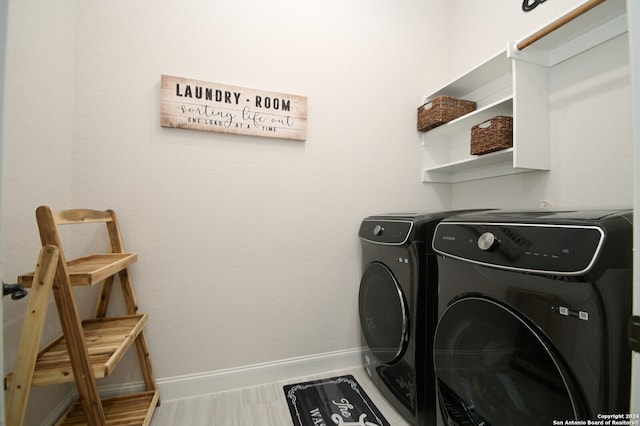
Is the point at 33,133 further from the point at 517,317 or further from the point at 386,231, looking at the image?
the point at 517,317

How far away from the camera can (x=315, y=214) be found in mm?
1601

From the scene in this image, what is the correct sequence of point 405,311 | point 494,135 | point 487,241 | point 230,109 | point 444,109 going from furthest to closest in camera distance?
1. point 444,109
2. point 230,109
3. point 494,135
4. point 405,311
5. point 487,241

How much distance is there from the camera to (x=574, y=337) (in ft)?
1.91

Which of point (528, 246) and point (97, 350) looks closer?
point (528, 246)

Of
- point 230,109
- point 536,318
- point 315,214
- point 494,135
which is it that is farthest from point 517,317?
point 230,109

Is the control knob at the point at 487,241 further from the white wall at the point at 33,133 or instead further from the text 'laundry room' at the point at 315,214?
the white wall at the point at 33,133

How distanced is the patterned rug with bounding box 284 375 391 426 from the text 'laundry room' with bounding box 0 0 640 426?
0.01m

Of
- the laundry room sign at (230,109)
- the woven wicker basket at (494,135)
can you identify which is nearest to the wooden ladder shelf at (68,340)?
the laundry room sign at (230,109)

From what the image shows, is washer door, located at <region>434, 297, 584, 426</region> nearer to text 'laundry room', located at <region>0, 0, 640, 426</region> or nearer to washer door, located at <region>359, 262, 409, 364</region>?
text 'laundry room', located at <region>0, 0, 640, 426</region>

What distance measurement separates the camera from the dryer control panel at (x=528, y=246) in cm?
57

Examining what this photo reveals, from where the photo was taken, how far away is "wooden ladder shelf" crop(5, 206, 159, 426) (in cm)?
77

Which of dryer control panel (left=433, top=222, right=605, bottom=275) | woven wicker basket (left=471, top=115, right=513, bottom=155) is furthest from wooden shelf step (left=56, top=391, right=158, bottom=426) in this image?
woven wicker basket (left=471, top=115, right=513, bottom=155)

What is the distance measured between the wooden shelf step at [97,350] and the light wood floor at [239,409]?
48 cm

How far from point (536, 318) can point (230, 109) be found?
1544 mm
